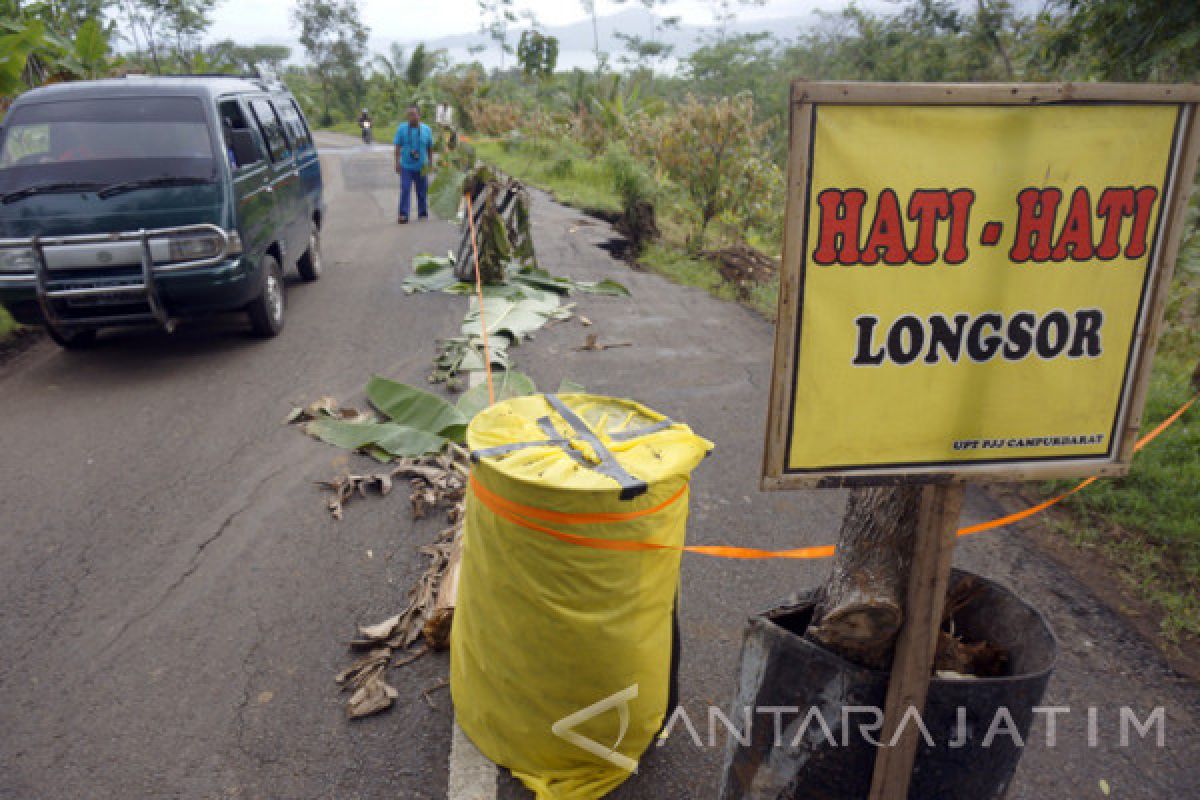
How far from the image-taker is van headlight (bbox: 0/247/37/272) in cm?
585

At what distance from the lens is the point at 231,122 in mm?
7070

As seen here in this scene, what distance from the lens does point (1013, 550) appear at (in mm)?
4043

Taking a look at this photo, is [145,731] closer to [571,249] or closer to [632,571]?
[632,571]

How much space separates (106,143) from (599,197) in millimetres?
11511

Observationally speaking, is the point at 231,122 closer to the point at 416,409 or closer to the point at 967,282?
the point at 416,409

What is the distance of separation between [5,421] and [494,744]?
16.3ft

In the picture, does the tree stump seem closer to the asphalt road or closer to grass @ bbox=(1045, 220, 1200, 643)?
the asphalt road

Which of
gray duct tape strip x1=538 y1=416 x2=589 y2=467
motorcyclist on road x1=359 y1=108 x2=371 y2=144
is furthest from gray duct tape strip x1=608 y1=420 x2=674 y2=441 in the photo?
motorcyclist on road x1=359 y1=108 x2=371 y2=144

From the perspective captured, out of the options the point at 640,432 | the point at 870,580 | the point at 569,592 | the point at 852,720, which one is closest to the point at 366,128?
the point at 640,432

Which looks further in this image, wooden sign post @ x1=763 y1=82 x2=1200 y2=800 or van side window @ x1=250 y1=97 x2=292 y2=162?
van side window @ x1=250 y1=97 x2=292 y2=162

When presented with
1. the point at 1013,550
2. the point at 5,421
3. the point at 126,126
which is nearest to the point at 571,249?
the point at 126,126

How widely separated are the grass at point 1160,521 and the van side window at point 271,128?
297 inches

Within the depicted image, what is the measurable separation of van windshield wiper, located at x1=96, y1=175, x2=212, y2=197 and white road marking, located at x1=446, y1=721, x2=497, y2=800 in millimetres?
5406

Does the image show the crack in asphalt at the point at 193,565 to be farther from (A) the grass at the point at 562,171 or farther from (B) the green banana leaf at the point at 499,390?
(A) the grass at the point at 562,171
